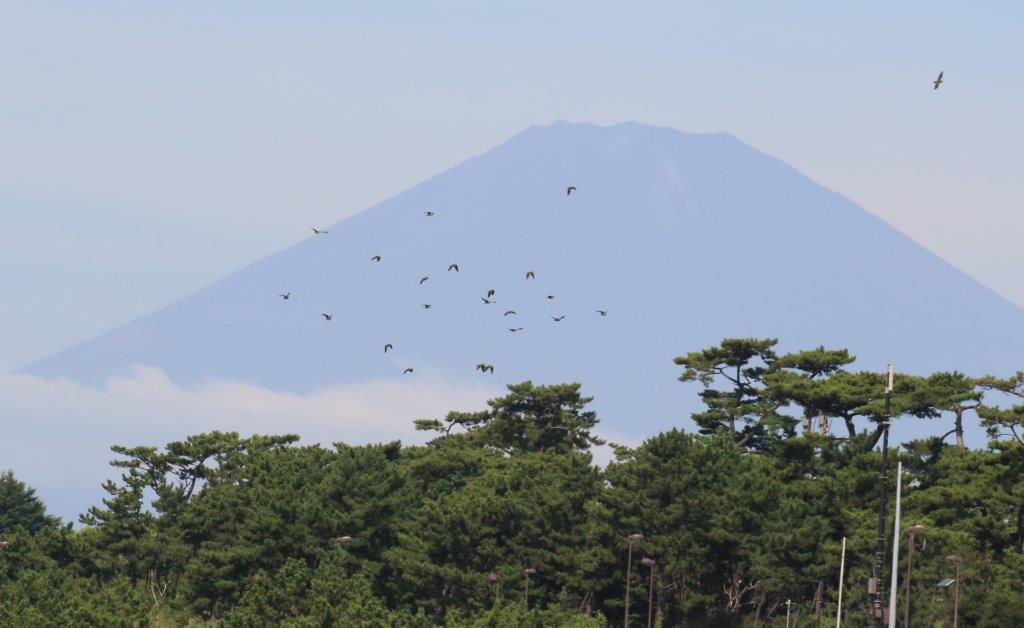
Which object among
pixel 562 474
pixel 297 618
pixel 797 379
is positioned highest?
pixel 797 379

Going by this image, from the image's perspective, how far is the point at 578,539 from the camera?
8919 centimetres

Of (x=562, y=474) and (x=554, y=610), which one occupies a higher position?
(x=562, y=474)

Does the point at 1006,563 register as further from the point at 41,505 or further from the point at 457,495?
the point at 41,505

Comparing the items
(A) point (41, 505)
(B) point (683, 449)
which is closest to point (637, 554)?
(B) point (683, 449)

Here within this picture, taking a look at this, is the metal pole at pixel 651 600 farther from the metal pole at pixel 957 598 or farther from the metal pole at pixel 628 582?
the metal pole at pixel 957 598

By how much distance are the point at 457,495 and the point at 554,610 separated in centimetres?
2147

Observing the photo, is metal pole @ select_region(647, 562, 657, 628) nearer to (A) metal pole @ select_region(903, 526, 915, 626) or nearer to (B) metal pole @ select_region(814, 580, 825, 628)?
(B) metal pole @ select_region(814, 580, 825, 628)

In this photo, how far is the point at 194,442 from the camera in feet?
393

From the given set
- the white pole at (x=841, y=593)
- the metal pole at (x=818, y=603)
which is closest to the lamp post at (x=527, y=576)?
the metal pole at (x=818, y=603)

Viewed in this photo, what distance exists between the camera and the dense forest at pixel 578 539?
265 ft

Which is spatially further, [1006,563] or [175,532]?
[175,532]

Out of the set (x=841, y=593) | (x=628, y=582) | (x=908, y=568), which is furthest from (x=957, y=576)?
(x=628, y=582)

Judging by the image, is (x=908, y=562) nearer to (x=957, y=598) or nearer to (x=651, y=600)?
(x=957, y=598)

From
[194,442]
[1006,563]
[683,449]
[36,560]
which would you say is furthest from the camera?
[194,442]
